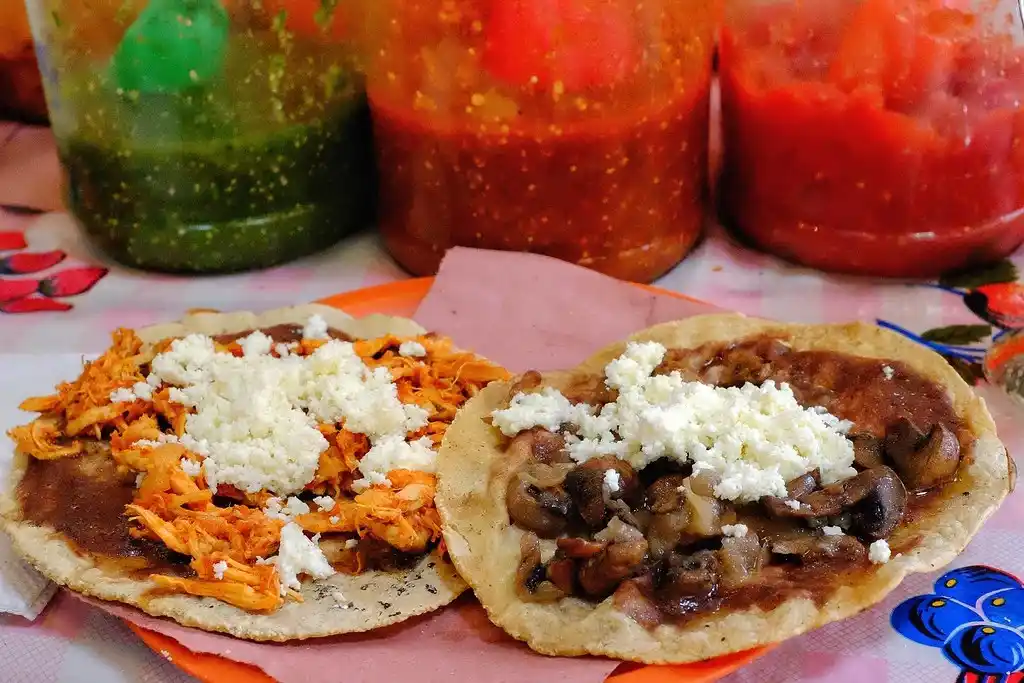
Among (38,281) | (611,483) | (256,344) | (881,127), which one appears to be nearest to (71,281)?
(38,281)

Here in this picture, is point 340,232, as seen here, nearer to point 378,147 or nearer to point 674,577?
point 378,147

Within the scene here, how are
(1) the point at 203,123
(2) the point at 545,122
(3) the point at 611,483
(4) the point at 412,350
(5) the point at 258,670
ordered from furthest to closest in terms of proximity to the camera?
1. (1) the point at 203,123
2. (2) the point at 545,122
3. (4) the point at 412,350
4. (3) the point at 611,483
5. (5) the point at 258,670

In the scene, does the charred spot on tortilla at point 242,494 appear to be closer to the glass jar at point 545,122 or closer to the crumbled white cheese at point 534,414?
the crumbled white cheese at point 534,414

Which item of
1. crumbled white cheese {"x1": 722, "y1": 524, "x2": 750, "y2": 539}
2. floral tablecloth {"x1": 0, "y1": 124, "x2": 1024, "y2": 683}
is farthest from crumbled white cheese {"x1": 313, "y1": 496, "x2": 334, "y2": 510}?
crumbled white cheese {"x1": 722, "y1": 524, "x2": 750, "y2": 539}

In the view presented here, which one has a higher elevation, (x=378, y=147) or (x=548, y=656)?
(x=378, y=147)

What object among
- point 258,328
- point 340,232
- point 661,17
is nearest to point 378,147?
point 340,232

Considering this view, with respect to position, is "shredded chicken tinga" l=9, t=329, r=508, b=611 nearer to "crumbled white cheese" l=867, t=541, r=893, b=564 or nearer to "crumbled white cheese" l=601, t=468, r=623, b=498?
"crumbled white cheese" l=601, t=468, r=623, b=498

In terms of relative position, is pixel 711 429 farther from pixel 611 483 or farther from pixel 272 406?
pixel 272 406
